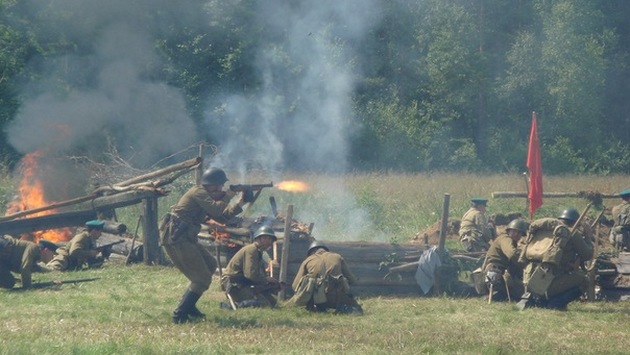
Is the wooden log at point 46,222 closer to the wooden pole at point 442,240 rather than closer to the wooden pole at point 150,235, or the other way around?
the wooden pole at point 150,235

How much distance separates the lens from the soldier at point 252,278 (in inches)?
564

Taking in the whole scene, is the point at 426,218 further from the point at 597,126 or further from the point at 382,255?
the point at 597,126

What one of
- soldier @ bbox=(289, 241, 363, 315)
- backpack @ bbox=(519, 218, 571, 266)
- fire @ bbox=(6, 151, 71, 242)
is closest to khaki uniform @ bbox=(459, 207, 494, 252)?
backpack @ bbox=(519, 218, 571, 266)

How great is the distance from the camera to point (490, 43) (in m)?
48.7

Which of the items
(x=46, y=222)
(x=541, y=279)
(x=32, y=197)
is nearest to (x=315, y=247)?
(x=541, y=279)

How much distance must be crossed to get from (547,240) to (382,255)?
296cm

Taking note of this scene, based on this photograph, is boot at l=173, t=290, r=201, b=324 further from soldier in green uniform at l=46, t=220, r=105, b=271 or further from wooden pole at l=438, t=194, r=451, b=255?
soldier in green uniform at l=46, t=220, r=105, b=271

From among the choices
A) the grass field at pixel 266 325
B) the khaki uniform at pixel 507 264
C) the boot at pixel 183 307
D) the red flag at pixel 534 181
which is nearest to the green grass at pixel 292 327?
the grass field at pixel 266 325

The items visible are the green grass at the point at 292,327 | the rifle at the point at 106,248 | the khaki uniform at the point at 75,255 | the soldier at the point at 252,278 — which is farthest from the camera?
the rifle at the point at 106,248

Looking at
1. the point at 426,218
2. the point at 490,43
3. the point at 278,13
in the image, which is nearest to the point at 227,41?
the point at 278,13

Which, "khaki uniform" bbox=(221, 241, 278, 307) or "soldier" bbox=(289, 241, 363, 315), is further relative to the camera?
"khaki uniform" bbox=(221, 241, 278, 307)

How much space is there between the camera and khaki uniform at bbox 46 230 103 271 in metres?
19.7

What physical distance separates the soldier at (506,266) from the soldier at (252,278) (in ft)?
11.3

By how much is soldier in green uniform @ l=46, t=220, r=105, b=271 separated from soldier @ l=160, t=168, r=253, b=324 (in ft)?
24.2
